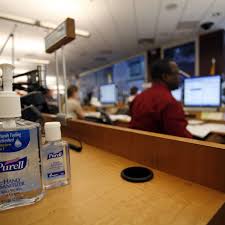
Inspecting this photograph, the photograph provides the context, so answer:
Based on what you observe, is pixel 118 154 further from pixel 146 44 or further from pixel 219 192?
pixel 146 44

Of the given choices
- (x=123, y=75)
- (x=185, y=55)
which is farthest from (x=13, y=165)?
(x=123, y=75)

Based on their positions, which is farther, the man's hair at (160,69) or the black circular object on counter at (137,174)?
the man's hair at (160,69)

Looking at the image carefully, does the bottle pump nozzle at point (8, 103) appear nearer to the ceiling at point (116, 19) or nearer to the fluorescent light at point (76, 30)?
the ceiling at point (116, 19)

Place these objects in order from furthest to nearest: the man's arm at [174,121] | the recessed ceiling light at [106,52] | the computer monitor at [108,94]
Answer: the recessed ceiling light at [106,52]
the computer monitor at [108,94]
the man's arm at [174,121]

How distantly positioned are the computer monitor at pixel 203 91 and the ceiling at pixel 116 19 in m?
1.40

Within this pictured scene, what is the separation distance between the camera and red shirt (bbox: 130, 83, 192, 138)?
1.00 metres

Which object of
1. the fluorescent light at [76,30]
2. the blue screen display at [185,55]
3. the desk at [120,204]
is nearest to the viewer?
the desk at [120,204]

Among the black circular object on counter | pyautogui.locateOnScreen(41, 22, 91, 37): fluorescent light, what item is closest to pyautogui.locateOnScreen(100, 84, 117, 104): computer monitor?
pyautogui.locateOnScreen(41, 22, 91, 37): fluorescent light

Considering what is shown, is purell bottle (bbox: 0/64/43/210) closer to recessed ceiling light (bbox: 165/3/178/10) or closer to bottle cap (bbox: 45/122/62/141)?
bottle cap (bbox: 45/122/62/141)

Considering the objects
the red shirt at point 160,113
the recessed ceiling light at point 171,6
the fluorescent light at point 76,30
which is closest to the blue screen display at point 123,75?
the fluorescent light at point 76,30

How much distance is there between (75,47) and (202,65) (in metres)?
3.16

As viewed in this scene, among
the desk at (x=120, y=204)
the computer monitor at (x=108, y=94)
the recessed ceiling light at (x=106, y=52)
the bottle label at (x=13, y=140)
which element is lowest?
the desk at (x=120, y=204)

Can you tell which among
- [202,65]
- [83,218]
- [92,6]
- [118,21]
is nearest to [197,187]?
[83,218]

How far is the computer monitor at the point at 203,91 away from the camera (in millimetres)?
1839
